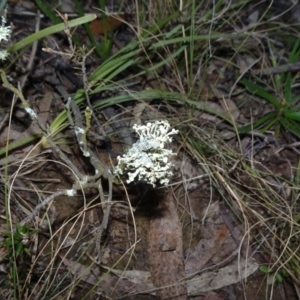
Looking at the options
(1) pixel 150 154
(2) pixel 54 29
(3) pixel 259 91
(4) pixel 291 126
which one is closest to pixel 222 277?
(1) pixel 150 154

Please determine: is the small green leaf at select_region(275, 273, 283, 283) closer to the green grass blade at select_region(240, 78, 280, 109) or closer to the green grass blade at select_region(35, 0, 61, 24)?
the green grass blade at select_region(240, 78, 280, 109)

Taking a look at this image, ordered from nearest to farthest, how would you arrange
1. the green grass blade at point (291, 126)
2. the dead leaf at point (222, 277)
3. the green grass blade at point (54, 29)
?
the green grass blade at point (54, 29), the dead leaf at point (222, 277), the green grass blade at point (291, 126)

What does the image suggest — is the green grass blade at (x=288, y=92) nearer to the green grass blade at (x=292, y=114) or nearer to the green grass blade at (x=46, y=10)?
the green grass blade at (x=292, y=114)

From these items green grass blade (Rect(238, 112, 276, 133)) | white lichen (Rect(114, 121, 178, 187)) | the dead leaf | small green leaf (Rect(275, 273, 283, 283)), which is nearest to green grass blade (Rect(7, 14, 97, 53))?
white lichen (Rect(114, 121, 178, 187))

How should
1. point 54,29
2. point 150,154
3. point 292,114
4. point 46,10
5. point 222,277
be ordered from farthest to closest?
point 292,114, point 46,10, point 222,277, point 54,29, point 150,154

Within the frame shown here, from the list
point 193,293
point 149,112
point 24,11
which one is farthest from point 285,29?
point 193,293

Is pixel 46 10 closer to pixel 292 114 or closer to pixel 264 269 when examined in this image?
pixel 292 114

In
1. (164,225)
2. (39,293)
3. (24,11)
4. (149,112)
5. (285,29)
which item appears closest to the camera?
(39,293)

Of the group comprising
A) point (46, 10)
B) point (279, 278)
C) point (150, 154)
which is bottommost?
point (279, 278)

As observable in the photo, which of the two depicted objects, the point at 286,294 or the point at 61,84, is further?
the point at 61,84

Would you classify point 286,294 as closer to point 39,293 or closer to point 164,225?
point 164,225

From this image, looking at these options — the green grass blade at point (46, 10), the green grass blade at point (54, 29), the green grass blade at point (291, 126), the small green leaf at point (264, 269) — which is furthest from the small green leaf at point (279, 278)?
the green grass blade at point (46, 10)
